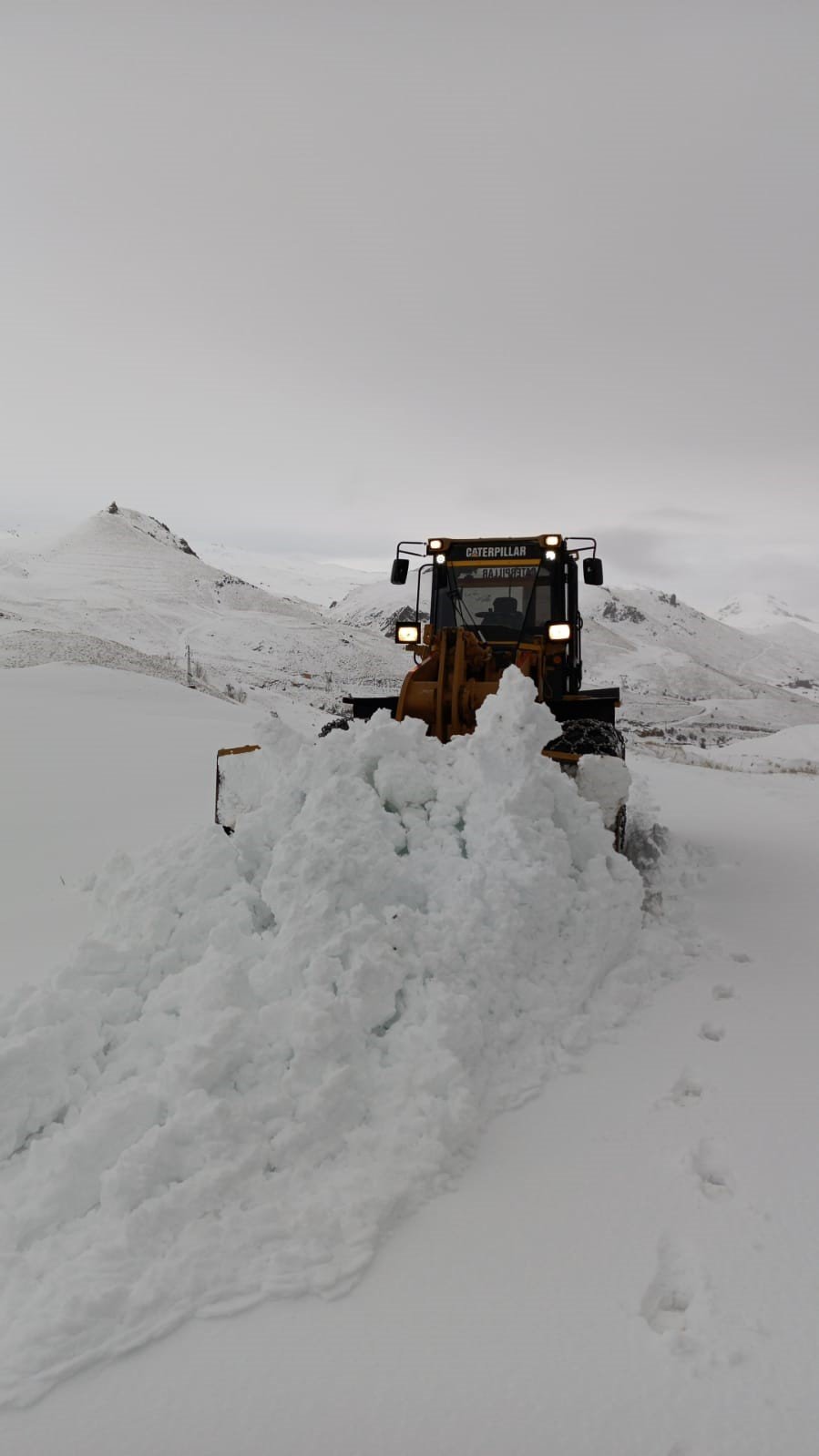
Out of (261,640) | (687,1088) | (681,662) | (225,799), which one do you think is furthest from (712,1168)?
(681,662)

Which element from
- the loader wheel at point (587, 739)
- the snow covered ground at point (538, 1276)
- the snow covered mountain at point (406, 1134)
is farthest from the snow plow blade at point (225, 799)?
the loader wheel at point (587, 739)

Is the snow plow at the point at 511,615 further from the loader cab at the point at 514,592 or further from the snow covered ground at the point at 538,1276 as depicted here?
the snow covered ground at the point at 538,1276

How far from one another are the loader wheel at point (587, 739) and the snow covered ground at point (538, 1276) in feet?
5.19

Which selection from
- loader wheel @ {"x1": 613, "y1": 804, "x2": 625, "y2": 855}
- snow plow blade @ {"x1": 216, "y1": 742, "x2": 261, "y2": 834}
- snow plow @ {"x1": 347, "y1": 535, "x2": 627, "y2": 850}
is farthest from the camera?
snow plow @ {"x1": 347, "y1": 535, "x2": 627, "y2": 850}

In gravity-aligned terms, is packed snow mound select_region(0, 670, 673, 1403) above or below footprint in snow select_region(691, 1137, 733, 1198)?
above

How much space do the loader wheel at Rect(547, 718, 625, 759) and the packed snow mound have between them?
125cm

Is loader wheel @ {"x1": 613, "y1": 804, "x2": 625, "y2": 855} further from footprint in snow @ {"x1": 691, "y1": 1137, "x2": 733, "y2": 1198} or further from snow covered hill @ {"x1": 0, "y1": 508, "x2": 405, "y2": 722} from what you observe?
snow covered hill @ {"x1": 0, "y1": 508, "x2": 405, "y2": 722}

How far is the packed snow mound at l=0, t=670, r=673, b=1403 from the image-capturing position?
6.88 feet

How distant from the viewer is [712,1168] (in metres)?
2.58

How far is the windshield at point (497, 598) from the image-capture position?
7094 millimetres

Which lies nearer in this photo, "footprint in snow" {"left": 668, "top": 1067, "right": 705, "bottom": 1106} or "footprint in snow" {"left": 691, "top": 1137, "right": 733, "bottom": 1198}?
"footprint in snow" {"left": 691, "top": 1137, "right": 733, "bottom": 1198}

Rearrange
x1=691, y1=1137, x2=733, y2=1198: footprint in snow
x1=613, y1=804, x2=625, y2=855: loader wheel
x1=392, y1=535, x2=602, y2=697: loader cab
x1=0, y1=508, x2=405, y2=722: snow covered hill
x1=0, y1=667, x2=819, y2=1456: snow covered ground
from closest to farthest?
x1=0, y1=667, x2=819, y2=1456: snow covered ground, x1=691, y1=1137, x2=733, y2=1198: footprint in snow, x1=613, y1=804, x2=625, y2=855: loader wheel, x1=392, y1=535, x2=602, y2=697: loader cab, x1=0, y1=508, x2=405, y2=722: snow covered hill

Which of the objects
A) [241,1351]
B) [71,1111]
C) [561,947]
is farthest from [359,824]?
[241,1351]

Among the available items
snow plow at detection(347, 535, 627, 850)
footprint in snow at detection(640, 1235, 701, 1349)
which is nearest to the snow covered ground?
footprint in snow at detection(640, 1235, 701, 1349)
